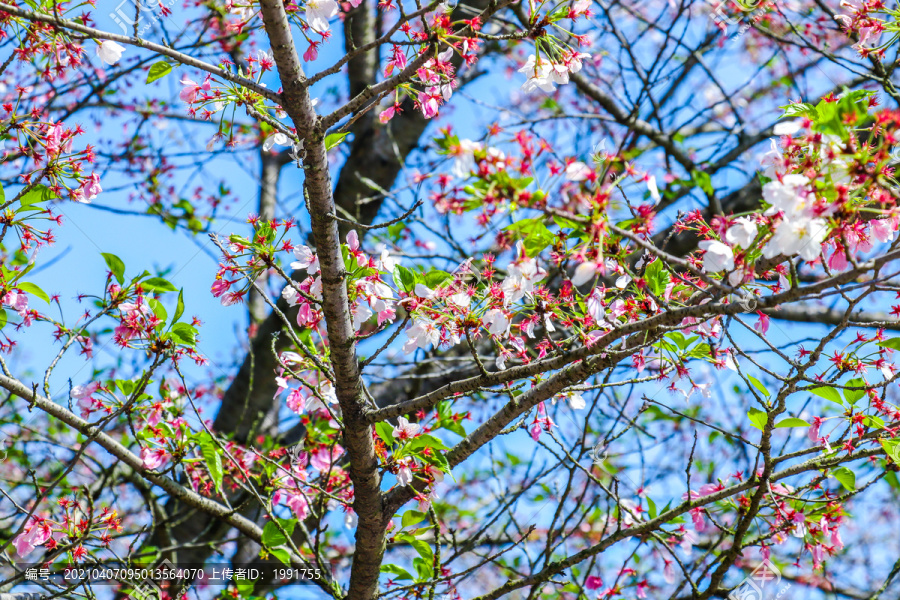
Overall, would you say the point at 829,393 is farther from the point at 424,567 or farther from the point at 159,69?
the point at 159,69

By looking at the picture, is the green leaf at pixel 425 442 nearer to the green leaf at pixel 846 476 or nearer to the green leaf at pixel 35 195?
the green leaf at pixel 846 476

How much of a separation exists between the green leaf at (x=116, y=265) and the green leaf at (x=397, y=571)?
1300mm

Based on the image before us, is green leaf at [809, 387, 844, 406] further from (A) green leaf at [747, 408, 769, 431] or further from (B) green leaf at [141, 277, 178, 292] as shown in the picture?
(B) green leaf at [141, 277, 178, 292]

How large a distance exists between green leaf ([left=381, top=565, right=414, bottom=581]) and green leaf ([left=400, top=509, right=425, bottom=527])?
0.60 ft

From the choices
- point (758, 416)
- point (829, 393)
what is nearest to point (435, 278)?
point (758, 416)

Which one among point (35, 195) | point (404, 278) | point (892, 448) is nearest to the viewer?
point (892, 448)

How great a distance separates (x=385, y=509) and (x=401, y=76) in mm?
1274

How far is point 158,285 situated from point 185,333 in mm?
215

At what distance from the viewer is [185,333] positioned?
1.98m

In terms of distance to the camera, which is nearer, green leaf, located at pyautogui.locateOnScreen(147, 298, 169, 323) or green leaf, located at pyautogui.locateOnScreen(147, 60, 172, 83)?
green leaf, located at pyautogui.locateOnScreen(147, 60, 172, 83)

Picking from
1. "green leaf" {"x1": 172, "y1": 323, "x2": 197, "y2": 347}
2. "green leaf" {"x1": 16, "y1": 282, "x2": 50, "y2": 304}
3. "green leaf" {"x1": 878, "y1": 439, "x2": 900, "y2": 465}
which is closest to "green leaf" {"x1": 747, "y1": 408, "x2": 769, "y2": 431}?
"green leaf" {"x1": 878, "y1": 439, "x2": 900, "y2": 465}

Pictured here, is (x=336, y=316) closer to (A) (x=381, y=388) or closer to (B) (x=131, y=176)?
(A) (x=381, y=388)

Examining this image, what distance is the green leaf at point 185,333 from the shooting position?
1.98 m

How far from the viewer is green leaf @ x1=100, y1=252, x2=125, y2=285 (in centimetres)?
204
